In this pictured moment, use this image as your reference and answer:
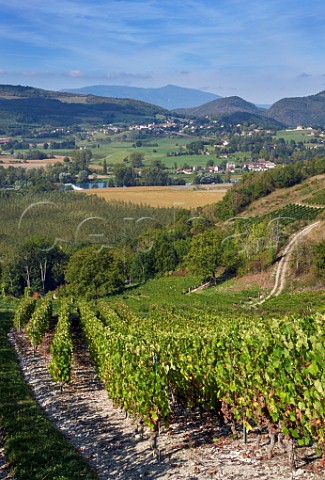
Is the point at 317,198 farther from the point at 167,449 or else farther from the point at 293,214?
the point at 167,449

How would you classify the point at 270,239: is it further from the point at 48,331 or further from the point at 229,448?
the point at 229,448

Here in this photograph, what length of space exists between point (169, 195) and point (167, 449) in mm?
144946

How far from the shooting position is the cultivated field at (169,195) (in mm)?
143212

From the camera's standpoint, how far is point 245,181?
13188 centimetres

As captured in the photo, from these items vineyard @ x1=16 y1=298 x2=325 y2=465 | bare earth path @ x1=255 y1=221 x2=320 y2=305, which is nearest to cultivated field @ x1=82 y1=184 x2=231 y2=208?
bare earth path @ x1=255 y1=221 x2=320 y2=305

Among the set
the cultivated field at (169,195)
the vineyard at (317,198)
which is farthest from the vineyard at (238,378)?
the cultivated field at (169,195)

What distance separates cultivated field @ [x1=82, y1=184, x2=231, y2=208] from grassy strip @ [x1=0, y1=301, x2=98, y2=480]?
4728 inches

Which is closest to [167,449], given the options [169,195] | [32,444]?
[32,444]

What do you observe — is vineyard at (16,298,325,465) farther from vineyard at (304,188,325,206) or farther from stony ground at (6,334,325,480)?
vineyard at (304,188,325,206)

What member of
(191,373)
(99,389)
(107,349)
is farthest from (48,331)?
(191,373)

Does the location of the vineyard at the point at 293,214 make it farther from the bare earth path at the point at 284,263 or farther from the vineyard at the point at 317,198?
the bare earth path at the point at 284,263

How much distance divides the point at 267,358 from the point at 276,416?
54.5 inches

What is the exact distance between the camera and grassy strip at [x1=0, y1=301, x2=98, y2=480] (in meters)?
11.7

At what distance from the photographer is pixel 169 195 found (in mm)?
156875
